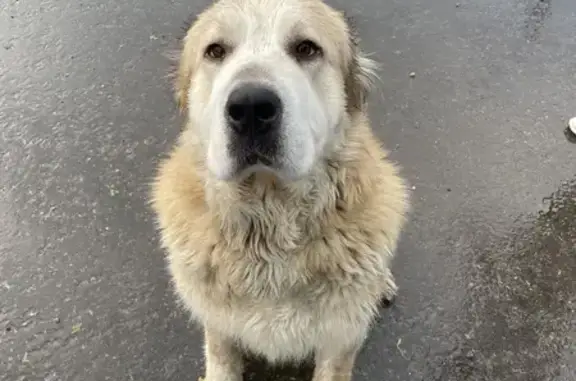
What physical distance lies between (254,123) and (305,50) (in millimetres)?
492

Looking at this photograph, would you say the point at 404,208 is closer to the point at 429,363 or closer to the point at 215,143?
the point at 429,363

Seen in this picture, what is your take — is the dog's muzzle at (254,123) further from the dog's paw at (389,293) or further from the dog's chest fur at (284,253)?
the dog's paw at (389,293)

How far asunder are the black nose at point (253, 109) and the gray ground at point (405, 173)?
131cm

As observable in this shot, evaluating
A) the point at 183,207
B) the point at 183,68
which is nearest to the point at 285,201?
the point at 183,207

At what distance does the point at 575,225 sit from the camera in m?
3.62

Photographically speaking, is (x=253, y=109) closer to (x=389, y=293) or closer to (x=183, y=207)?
(x=183, y=207)

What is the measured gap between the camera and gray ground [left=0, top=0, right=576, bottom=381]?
313 centimetres

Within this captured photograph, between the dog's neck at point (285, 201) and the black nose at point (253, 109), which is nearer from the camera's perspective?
the black nose at point (253, 109)

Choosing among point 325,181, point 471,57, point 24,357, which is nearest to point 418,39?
point 471,57

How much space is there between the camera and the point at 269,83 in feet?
7.27

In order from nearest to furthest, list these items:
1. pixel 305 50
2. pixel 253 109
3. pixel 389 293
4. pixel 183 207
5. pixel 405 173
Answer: pixel 253 109 < pixel 305 50 < pixel 183 207 < pixel 389 293 < pixel 405 173

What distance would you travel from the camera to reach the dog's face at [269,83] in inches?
87.9

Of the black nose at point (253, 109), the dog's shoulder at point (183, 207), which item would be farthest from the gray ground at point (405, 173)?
the black nose at point (253, 109)

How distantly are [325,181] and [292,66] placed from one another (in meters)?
0.45
